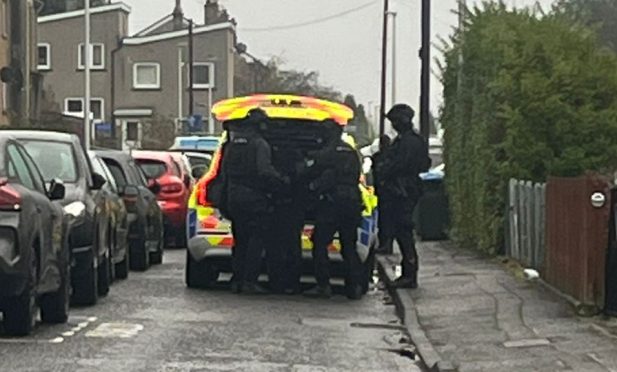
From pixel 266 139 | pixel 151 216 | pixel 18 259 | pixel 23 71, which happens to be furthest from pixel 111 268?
pixel 23 71

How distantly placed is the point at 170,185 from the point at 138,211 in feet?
18.3

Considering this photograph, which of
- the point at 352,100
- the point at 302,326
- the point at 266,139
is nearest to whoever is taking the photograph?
the point at 302,326

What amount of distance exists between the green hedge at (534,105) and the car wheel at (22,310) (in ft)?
31.8

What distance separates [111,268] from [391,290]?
3121mm

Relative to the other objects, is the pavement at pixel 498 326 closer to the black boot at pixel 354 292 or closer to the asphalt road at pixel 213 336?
the asphalt road at pixel 213 336

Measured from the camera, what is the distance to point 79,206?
16.7 m

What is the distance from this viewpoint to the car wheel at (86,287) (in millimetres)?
16547

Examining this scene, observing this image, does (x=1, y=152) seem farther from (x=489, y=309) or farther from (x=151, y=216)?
(x=151, y=216)

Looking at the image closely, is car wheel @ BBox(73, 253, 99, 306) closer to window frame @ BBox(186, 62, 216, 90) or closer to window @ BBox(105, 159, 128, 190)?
window @ BBox(105, 159, 128, 190)

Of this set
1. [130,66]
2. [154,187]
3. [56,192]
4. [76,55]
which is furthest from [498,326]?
[130,66]

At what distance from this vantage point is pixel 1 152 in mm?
14203

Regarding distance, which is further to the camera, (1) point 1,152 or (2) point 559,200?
(2) point 559,200

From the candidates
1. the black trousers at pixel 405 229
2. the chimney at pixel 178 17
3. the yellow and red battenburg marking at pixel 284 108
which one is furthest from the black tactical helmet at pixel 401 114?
the chimney at pixel 178 17

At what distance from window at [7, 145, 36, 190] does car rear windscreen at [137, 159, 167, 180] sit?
13.2 meters
